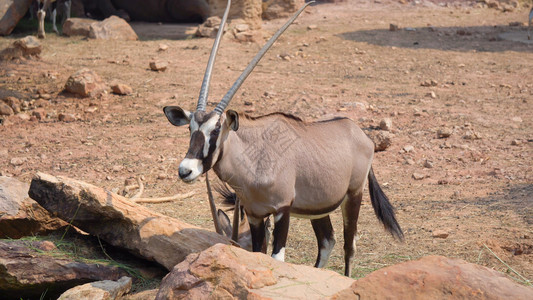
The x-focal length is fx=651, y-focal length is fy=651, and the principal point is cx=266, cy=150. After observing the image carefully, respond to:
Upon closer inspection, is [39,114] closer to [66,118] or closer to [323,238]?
[66,118]

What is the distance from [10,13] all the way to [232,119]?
1220 cm

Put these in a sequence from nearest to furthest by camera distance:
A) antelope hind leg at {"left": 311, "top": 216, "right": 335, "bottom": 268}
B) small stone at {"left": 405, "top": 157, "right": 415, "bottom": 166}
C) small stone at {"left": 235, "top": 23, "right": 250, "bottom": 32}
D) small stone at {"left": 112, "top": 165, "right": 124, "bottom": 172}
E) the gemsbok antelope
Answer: the gemsbok antelope → antelope hind leg at {"left": 311, "top": 216, "right": 335, "bottom": 268} → small stone at {"left": 112, "top": 165, "right": 124, "bottom": 172} → small stone at {"left": 405, "top": 157, "right": 415, "bottom": 166} → small stone at {"left": 235, "top": 23, "right": 250, "bottom": 32}

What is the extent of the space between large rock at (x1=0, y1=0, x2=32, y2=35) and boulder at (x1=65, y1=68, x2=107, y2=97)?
539cm

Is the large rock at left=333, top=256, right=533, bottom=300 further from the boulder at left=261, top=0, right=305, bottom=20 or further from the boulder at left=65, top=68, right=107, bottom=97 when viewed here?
the boulder at left=261, top=0, right=305, bottom=20

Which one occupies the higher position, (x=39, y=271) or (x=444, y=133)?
(x=39, y=271)

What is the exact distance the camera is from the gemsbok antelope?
14.1 ft

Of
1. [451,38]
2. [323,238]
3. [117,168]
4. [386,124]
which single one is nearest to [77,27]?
[117,168]

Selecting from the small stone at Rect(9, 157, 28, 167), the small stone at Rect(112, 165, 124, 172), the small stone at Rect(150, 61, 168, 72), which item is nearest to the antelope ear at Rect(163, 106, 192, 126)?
the small stone at Rect(112, 165, 124, 172)

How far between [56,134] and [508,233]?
6.17 meters

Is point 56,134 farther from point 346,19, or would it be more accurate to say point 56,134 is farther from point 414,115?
point 346,19

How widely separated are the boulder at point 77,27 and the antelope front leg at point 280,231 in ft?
35.7

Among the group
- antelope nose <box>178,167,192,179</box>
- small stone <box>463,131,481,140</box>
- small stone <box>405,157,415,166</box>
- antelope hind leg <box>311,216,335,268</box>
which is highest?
antelope nose <box>178,167,192,179</box>

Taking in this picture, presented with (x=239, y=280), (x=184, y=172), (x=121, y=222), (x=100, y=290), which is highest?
(x=184, y=172)

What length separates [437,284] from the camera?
3.28 metres
